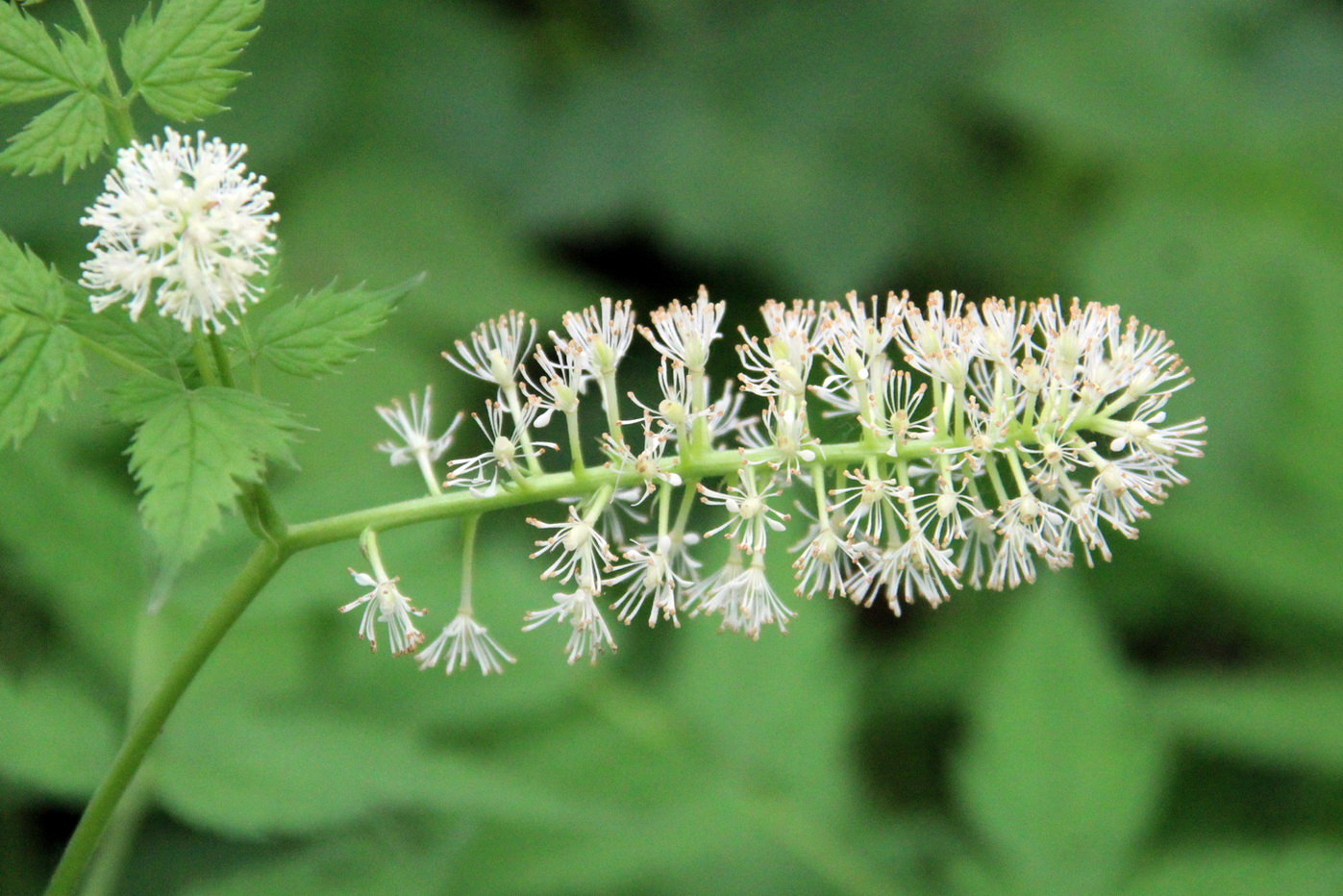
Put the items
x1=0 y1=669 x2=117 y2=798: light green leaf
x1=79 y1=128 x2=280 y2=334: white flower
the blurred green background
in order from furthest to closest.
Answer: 1. the blurred green background
2. x1=0 y1=669 x2=117 y2=798: light green leaf
3. x1=79 y1=128 x2=280 y2=334: white flower

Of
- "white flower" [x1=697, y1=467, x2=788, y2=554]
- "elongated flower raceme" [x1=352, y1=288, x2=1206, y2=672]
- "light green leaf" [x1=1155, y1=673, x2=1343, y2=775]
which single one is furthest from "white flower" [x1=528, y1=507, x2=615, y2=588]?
"light green leaf" [x1=1155, y1=673, x2=1343, y2=775]

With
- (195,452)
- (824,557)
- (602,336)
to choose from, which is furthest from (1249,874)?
(195,452)

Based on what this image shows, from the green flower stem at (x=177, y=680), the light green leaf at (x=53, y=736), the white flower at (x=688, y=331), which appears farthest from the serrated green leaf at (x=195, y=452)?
the light green leaf at (x=53, y=736)

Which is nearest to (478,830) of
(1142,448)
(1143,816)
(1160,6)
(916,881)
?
(916,881)

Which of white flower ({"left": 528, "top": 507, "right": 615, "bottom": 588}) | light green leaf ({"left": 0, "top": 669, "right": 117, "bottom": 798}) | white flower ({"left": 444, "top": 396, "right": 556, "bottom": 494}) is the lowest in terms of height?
light green leaf ({"left": 0, "top": 669, "right": 117, "bottom": 798})

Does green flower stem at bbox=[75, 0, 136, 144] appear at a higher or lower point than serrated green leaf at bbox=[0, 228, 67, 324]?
higher

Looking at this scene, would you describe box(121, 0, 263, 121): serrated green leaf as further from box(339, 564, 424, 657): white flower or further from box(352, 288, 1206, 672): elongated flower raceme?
box(339, 564, 424, 657): white flower
